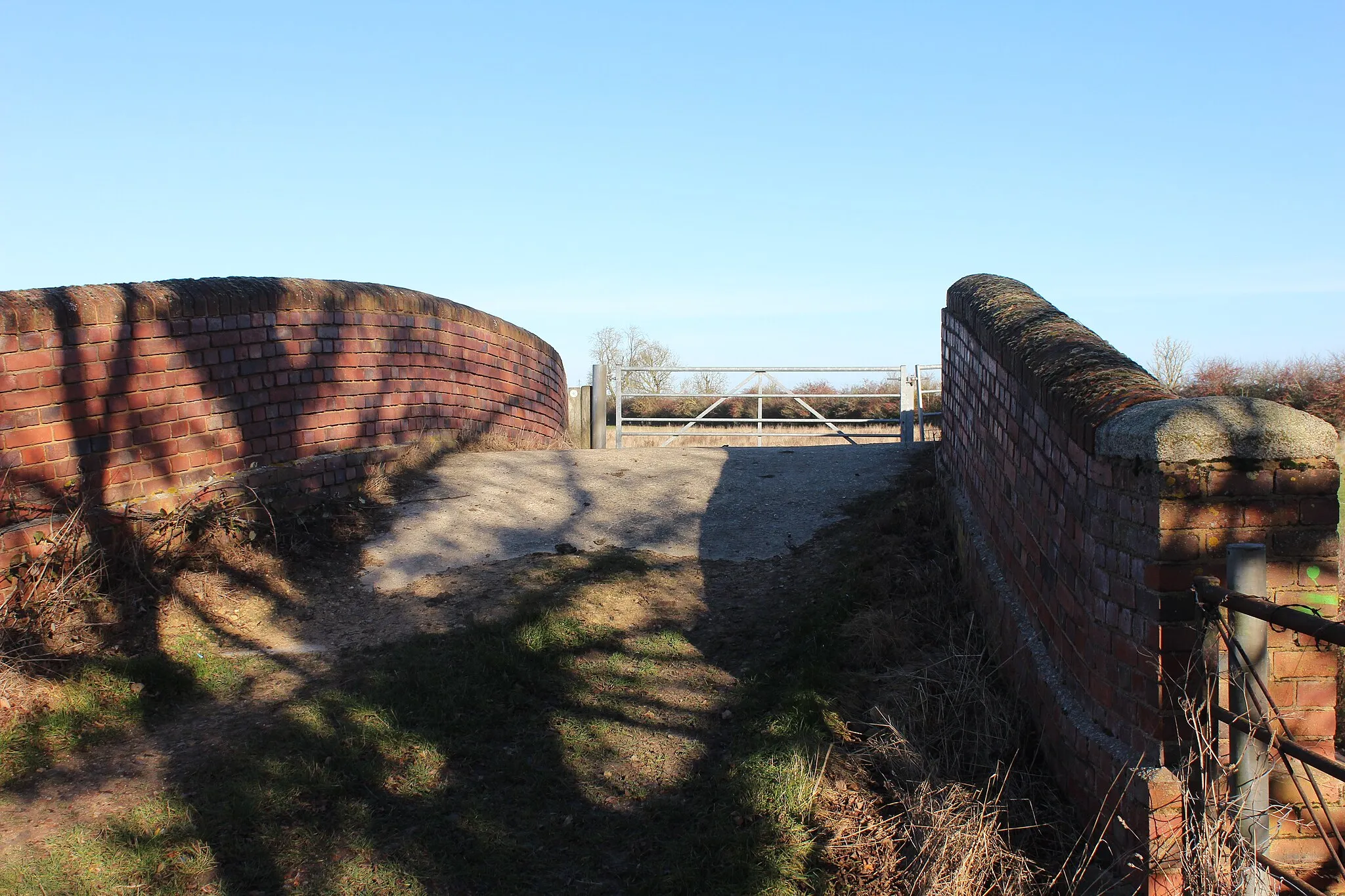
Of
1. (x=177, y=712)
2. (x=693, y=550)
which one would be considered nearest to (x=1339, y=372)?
(x=693, y=550)

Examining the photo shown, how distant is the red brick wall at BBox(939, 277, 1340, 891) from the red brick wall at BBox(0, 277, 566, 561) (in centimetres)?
467

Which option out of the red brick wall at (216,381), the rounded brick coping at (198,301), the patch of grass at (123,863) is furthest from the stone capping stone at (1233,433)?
the rounded brick coping at (198,301)

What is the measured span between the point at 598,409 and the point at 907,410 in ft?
13.2

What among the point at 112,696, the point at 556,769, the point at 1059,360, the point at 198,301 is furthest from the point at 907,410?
the point at 112,696

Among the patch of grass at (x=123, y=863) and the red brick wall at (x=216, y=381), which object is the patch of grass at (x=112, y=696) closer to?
the patch of grass at (x=123, y=863)

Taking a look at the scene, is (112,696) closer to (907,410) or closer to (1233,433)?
(1233,433)

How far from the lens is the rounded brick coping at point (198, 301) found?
5254 millimetres

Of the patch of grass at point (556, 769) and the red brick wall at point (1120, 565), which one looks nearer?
the red brick wall at point (1120, 565)

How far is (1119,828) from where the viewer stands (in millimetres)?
2842

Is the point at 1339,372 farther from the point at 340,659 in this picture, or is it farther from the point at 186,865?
the point at 186,865

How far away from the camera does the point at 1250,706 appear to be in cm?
246

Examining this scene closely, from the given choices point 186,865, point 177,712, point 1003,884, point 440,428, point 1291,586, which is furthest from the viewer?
point 440,428

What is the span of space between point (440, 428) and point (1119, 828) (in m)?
6.88

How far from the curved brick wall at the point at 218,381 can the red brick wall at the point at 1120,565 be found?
468 centimetres
